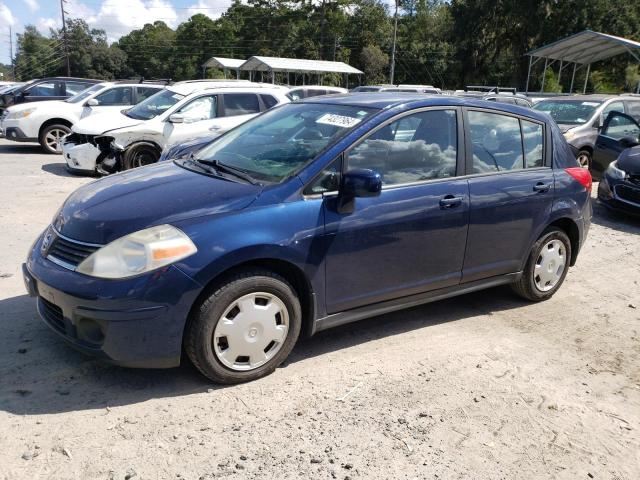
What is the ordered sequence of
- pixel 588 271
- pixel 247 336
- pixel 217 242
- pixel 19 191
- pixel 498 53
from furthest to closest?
pixel 498 53, pixel 19 191, pixel 588 271, pixel 247 336, pixel 217 242

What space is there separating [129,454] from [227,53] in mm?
78833

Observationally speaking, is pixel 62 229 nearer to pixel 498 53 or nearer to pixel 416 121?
pixel 416 121

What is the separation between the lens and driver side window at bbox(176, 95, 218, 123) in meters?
10.1

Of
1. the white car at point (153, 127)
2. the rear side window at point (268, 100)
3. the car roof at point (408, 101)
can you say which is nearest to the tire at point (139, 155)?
the white car at point (153, 127)

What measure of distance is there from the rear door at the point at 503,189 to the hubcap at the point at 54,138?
448 inches

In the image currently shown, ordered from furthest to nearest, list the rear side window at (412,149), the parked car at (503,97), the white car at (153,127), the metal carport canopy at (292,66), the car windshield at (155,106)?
the metal carport canopy at (292,66) < the car windshield at (155,106) < the white car at (153,127) < the parked car at (503,97) < the rear side window at (412,149)

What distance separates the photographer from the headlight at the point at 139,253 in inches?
119

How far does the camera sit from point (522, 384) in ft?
12.0

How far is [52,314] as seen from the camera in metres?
3.31

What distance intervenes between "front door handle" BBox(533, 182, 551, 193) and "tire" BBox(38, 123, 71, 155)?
450 inches

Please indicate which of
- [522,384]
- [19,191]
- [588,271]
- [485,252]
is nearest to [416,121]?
[485,252]

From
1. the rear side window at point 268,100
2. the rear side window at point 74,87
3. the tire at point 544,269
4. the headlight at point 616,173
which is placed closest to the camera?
the tire at point 544,269

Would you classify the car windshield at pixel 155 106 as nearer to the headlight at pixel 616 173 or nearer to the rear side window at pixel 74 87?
the rear side window at pixel 74 87

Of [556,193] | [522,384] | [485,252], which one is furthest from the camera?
[556,193]
